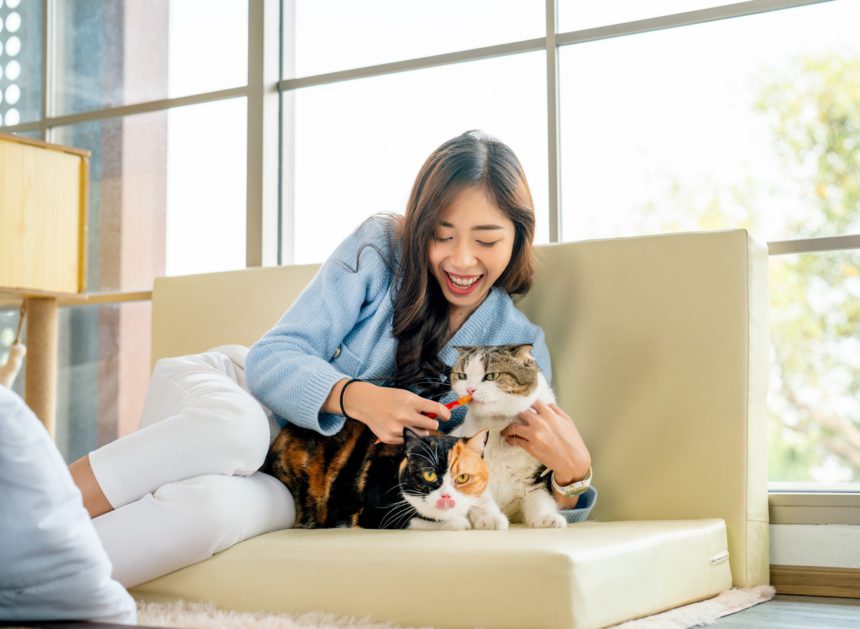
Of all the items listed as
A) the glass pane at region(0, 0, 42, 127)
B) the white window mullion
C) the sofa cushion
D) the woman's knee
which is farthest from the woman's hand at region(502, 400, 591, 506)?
the glass pane at region(0, 0, 42, 127)

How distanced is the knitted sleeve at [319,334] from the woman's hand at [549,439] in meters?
0.33

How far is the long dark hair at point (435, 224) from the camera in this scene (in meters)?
1.88

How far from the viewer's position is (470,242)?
188 cm

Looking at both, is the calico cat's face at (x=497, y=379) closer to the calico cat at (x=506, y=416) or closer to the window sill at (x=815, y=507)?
the calico cat at (x=506, y=416)

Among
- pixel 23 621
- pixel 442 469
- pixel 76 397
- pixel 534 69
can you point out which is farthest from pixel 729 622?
pixel 76 397

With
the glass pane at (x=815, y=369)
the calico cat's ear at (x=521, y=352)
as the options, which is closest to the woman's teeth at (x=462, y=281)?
the calico cat's ear at (x=521, y=352)

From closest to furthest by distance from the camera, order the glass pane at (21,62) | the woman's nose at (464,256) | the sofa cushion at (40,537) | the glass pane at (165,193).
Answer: the sofa cushion at (40,537) → the woman's nose at (464,256) → the glass pane at (165,193) → the glass pane at (21,62)

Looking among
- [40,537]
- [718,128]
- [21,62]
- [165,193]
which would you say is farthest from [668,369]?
[21,62]

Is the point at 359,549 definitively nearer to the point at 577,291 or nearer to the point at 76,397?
the point at 577,291

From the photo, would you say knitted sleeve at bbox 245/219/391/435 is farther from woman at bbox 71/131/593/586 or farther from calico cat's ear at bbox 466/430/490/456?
calico cat's ear at bbox 466/430/490/456

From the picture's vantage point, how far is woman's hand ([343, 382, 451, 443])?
5.32 feet

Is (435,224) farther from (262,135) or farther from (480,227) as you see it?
(262,135)

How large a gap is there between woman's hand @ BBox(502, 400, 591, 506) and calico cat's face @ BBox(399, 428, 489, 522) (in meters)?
0.10

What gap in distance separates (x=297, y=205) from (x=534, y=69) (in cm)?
87
